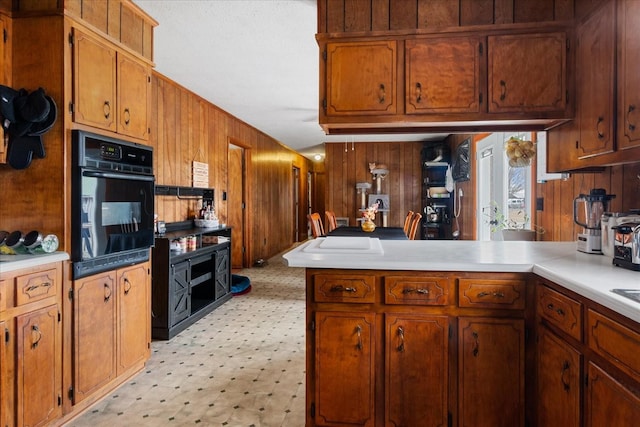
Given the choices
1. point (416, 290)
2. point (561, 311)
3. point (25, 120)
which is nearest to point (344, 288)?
point (416, 290)

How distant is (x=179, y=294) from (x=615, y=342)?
3142mm

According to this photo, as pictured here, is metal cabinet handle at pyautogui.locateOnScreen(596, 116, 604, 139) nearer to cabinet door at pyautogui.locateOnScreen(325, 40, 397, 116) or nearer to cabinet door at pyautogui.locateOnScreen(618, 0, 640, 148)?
cabinet door at pyautogui.locateOnScreen(618, 0, 640, 148)

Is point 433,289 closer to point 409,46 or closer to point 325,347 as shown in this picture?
point 325,347

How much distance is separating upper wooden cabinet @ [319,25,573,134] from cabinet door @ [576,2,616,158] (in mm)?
83

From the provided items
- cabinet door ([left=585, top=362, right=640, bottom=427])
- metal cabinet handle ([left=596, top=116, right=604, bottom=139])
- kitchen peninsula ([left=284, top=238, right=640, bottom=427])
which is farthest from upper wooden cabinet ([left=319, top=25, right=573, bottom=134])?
cabinet door ([left=585, top=362, right=640, bottom=427])

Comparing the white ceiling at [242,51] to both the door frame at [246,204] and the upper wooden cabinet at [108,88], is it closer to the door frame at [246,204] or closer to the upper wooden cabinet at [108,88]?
the upper wooden cabinet at [108,88]

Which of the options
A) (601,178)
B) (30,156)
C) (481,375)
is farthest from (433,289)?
(30,156)

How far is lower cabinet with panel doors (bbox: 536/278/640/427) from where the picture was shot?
1103 millimetres

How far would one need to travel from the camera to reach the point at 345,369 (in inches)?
68.9

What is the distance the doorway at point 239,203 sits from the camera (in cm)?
609

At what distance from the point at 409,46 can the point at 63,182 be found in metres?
2.14

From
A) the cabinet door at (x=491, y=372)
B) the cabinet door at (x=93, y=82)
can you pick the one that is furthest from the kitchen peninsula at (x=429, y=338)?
the cabinet door at (x=93, y=82)

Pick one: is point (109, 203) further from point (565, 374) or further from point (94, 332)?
point (565, 374)

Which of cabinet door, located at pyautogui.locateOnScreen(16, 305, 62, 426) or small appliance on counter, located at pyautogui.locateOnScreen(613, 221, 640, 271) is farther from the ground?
small appliance on counter, located at pyautogui.locateOnScreen(613, 221, 640, 271)
